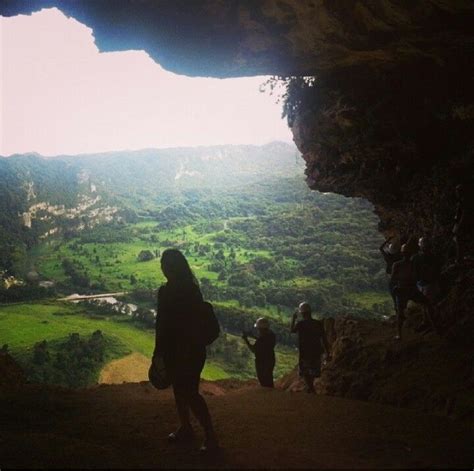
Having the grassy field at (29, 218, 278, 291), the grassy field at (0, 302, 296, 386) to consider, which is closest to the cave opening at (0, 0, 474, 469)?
the grassy field at (0, 302, 296, 386)

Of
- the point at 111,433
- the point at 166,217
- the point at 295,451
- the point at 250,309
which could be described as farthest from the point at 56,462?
the point at 166,217

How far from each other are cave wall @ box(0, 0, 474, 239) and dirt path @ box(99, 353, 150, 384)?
24926 millimetres

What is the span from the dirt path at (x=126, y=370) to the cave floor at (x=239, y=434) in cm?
2479

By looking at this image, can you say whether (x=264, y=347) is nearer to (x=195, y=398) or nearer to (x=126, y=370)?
(x=195, y=398)

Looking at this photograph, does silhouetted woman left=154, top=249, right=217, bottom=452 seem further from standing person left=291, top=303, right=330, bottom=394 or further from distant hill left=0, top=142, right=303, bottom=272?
distant hill left=0, top=142, right=303, bottom=272

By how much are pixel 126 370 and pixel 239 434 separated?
29460 millimetres

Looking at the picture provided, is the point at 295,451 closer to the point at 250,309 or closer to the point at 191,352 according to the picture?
the point at 191,352

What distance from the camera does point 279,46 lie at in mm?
7996

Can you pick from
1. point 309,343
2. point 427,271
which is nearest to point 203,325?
point 309,343

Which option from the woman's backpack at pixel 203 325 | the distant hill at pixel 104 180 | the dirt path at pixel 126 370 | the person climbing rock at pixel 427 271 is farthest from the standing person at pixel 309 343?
the distant hill at pixel 104 180

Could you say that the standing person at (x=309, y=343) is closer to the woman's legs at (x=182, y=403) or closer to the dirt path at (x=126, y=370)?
the woman's legs at (x=182, y=403)

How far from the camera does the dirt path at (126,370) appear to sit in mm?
30375

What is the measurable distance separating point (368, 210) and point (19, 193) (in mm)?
69129

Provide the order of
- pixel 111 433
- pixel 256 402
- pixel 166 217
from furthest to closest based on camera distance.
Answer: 1. pixel 166 217
2. pixel 256 402
3. pixel 111 433
